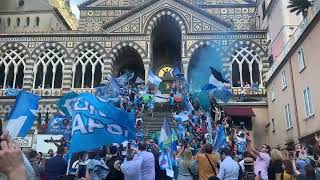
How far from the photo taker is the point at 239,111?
97.8ft

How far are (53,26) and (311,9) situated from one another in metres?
28.4

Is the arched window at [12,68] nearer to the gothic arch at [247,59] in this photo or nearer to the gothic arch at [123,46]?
the gothic arch at [123,46]

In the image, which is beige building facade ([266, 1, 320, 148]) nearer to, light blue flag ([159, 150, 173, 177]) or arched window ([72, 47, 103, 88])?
light blue flag ([159, 150, 173, 177])

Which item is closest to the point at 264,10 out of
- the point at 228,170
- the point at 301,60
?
the point at 301,60

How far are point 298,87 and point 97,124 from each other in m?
15.9

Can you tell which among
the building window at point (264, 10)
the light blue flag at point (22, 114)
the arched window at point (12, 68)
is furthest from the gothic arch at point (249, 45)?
the light blue flag at point (22, 114)

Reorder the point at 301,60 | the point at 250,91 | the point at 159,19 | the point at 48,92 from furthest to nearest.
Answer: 1. the point at 159,19
2. the point at 48,92
3. the point at 250,91
4. the point at 301,60

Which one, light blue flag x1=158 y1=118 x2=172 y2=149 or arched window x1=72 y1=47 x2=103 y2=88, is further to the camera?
arched window x1=72 y1=47 x2=103 y2=88

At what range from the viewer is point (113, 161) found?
9.38 meters

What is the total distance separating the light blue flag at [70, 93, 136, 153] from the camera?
9.55 meters

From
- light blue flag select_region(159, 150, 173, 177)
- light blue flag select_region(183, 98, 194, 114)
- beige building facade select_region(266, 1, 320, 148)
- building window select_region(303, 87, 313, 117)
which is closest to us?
light blue flag select_region(159, 150, 173, 177)

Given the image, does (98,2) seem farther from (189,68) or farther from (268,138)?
(268,138)

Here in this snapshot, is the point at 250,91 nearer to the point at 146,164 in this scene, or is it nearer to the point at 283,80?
the point at 283,80

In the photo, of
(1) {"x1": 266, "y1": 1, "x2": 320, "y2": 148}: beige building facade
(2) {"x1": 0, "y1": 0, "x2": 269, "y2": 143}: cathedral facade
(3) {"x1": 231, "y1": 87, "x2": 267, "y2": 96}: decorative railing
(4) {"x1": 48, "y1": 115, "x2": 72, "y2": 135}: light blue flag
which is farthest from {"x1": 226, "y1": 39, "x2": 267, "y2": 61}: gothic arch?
(4) {"x1": 48, "y1": 115, "x2": 72, "y2": 135}: light blue flag
